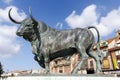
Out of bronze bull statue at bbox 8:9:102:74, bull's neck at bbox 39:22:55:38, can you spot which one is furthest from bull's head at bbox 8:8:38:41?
bull's neck at bbox 39:22:55:38

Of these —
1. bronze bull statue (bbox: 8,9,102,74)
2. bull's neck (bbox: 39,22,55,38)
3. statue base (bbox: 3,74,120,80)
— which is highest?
bull's neck (bbox: 39,22,55,38)

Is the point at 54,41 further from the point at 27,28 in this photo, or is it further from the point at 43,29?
the point at 27,28

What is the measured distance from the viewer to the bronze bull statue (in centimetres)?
598

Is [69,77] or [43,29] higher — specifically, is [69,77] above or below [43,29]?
below

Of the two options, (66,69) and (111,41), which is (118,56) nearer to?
(111,41)

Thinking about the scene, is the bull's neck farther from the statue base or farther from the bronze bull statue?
the statue base

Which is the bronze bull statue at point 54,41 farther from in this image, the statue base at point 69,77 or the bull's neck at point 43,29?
the statue base at point 69,77

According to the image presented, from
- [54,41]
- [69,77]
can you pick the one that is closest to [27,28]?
[54,41]

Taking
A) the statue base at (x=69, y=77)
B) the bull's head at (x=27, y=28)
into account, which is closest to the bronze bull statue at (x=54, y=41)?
the bull's head at (x=27, y=28)

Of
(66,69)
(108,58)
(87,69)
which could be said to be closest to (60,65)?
(66,69)

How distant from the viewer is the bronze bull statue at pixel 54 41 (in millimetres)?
5981

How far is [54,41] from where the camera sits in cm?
618

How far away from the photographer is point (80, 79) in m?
5.06

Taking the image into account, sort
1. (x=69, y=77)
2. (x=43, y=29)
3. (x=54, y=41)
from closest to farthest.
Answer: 1. (x=69, y=77)
2. (x=54, y=41)
3. (x=43, y=29)
